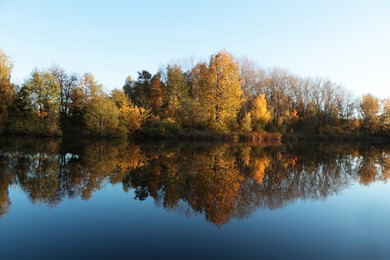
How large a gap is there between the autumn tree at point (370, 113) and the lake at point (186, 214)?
57757 mm

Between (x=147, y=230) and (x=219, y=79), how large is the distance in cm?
3356

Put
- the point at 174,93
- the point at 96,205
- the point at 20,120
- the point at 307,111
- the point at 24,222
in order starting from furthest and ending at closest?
the point at 307,111
the point at 174,93
the point at 20,120
the point at 96,205
the point at 24,222

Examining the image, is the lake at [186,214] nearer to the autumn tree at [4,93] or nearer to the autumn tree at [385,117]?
the autumn tree at [4,93]

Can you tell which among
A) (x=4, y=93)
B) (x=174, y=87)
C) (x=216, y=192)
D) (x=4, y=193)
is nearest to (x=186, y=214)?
(x=216, y=192)

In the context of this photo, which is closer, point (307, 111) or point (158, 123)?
point (158, 123)

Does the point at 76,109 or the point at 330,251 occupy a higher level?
the point at 76,109

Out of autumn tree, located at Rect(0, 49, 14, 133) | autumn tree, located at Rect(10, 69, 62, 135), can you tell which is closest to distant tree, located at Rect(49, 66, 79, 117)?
autumn tree, located at Rect(10, 69, 62, 135)

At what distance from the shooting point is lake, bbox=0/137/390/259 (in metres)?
5.50

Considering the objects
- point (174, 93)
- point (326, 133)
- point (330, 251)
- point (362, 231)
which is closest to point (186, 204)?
point (330, 251)

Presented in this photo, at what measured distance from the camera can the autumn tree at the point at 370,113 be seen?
199 ft

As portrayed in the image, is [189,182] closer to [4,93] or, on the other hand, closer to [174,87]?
[4,93]

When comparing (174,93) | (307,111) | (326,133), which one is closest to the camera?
(174,93)

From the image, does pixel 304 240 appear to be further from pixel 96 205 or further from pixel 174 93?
pixel 174 93

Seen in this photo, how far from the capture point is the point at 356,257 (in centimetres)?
538
